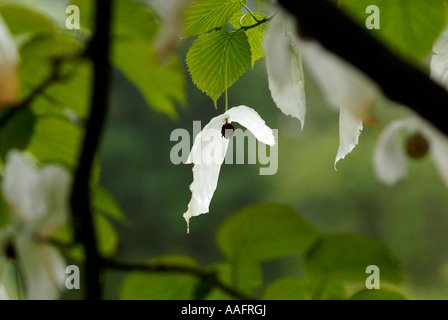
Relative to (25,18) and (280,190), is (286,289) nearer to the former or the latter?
(25,18)

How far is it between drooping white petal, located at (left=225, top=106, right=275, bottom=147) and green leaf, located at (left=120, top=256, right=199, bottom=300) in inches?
2.9

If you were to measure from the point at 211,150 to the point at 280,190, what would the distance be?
230 inches

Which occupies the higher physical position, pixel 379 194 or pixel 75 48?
pixel 379 194

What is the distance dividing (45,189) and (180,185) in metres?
5.28

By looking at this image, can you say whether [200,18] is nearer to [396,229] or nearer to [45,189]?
[45,189]

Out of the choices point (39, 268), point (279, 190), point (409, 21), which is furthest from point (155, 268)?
point (279, 190)

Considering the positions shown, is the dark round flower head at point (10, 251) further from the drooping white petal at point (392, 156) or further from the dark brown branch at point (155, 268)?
the drooping white petal at point (392, 156)

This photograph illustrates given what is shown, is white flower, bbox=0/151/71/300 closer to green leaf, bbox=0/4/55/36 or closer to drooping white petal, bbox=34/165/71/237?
drooping white petal, bbox=34/165/71/237

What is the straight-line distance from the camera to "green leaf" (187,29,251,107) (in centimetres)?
26

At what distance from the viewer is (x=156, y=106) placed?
283mm

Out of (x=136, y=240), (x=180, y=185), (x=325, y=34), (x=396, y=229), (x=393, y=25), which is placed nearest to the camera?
(x=325, y=34)

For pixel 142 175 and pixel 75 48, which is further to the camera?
pixel 142 175

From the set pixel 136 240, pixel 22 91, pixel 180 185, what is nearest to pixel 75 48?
pixel 22 91
